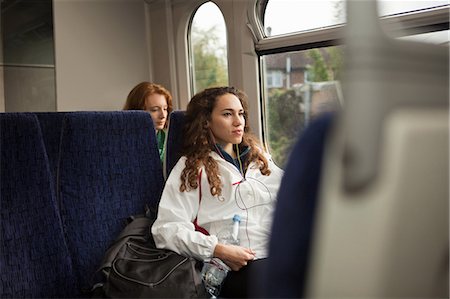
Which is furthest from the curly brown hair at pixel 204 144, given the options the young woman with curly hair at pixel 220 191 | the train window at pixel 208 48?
the train window at pixel 208 48

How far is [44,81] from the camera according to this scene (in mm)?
3465

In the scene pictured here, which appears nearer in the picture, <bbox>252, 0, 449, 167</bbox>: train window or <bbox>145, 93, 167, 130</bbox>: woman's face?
<bbox>252, 0, 449, 167</bbox>: train window

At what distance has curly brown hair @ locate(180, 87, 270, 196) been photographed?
6.93 feet

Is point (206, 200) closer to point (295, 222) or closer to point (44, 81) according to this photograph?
point (295, 222)

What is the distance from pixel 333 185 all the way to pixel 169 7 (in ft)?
11.0

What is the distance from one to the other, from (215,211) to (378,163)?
165cm

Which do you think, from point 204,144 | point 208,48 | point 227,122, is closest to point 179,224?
point 204,144

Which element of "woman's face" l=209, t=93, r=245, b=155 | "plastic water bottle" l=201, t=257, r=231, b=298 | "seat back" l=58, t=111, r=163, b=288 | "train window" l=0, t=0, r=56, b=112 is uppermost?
"train window" l=0, t=0, r=56, b=112

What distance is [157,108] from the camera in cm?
326

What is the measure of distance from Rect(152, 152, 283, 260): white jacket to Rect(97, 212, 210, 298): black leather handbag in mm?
59

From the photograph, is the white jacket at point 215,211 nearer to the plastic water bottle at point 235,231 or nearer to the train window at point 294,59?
the plastic water bottle at point 235,231

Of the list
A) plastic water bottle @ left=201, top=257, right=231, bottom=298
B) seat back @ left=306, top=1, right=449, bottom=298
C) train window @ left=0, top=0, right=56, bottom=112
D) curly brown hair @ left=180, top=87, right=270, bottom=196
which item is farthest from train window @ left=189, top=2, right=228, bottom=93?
seat back @ left=306, top=1, right=449, bottom=298

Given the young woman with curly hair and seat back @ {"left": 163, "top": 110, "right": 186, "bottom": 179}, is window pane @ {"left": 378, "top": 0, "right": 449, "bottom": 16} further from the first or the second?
seat back @ {"left": 163, "top": 110, "right": 186, "bottom": 179}

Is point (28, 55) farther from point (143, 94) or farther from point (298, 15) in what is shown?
point (298, 15)
